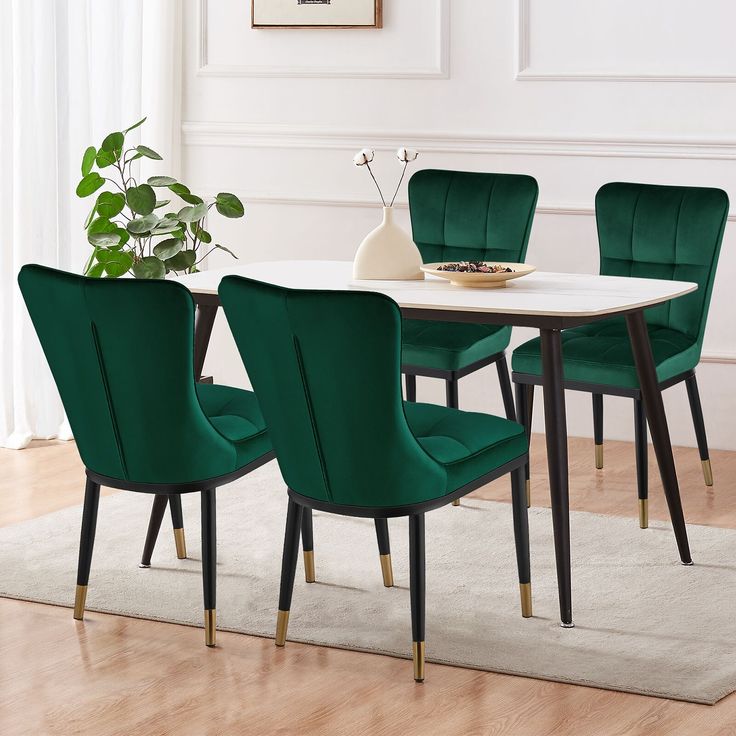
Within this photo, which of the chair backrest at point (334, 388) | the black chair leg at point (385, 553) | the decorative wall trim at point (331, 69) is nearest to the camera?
the chair backrest at point (334, 388)

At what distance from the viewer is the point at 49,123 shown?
471 cm

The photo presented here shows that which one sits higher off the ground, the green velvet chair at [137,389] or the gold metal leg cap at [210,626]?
the green velvet chair at [137,389]

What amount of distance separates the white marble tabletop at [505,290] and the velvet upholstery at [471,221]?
0.39 meters

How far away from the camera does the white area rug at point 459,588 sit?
9.14 ft

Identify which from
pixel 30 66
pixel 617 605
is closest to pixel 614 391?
pixel 617 605

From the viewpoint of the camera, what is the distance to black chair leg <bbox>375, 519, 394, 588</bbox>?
3164 mm

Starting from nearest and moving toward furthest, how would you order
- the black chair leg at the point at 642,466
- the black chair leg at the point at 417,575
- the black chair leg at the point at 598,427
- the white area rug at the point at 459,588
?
the black chair leg at the point at 417,575, the white area rug at the point at 459,588, the black chair leg at the point at 642,466, the black chair leg at the point at 598,427

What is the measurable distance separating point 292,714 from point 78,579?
0.74 metres

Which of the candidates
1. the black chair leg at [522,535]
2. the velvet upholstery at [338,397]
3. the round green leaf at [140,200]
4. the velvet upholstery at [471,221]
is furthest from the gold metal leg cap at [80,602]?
the round green leaf at [140,200]

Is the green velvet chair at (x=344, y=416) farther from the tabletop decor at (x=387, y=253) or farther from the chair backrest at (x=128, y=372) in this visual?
the tabletop decor at (x=387, y=253)

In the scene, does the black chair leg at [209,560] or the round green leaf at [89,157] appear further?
the round green leaf at [89,157]

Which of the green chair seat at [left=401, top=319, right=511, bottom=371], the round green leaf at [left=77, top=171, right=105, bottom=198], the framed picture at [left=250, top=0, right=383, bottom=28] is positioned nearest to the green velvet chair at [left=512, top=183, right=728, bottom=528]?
the green chair seat at [left=401, top=319, right=511, bottom=371]

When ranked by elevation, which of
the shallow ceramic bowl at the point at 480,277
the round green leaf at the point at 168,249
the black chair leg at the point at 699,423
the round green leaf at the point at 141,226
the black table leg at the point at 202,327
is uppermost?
the round green leaf at the point at 141,226

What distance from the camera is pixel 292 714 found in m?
2.53
